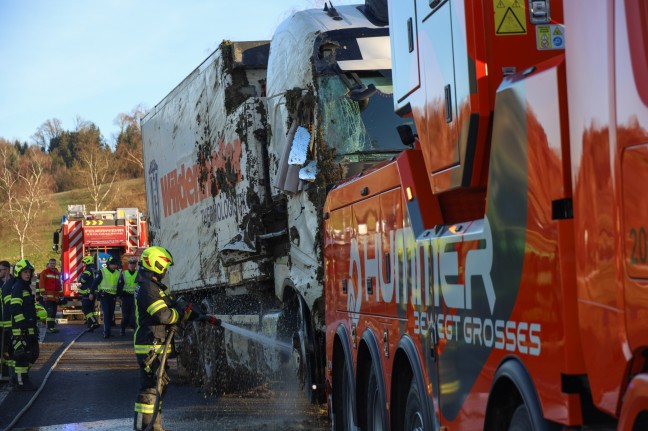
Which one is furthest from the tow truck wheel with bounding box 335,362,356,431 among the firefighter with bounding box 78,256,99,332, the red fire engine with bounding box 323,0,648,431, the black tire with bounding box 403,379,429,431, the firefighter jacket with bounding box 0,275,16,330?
the firefighter with bounding box 78,256,99,332

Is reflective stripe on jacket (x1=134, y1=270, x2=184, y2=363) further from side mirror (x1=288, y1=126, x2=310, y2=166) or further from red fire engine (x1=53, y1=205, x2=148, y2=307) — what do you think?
red fire engine (x1=53, y1=205, x2=148, y2=307)

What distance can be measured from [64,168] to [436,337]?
116 metres

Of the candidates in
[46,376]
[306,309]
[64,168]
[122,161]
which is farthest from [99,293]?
[64,168]

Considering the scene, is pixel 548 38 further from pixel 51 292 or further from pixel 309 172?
pixel 51 292

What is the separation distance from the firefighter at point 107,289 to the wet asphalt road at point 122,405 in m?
6.27

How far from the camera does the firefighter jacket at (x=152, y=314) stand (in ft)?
32.0

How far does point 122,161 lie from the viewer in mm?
106812

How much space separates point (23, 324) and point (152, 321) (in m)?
5.84

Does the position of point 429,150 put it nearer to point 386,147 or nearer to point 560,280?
point 560,280

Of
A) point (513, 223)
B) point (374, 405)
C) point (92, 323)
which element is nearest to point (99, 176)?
point (92, 323)

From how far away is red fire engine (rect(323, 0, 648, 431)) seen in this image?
2891mm

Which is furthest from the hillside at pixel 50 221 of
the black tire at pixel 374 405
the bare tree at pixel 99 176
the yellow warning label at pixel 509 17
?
the yellow warning label at pixel 509 17

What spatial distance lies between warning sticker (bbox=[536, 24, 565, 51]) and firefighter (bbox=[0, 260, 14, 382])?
12446mm

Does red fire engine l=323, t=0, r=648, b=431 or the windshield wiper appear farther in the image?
the windshield wiper
